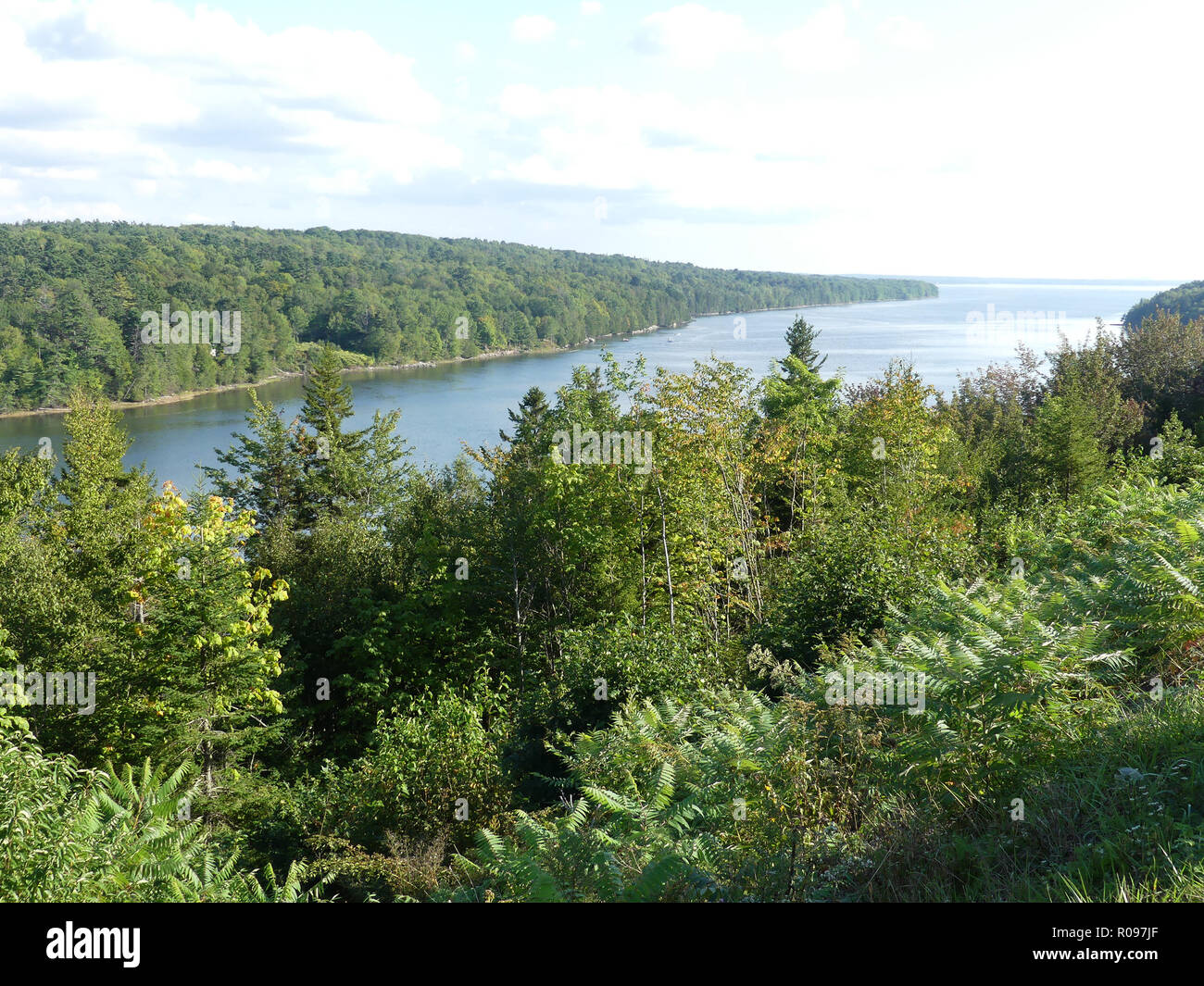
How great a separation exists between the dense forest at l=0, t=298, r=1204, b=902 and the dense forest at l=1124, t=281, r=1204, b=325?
259ft

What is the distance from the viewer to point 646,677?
39.5 feet

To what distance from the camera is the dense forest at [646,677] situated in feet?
16.9

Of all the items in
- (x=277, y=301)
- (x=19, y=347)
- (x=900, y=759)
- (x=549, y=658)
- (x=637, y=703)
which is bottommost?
(x=549, y=658)

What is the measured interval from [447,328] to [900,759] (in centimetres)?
13344

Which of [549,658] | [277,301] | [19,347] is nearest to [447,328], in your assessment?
[277,301]

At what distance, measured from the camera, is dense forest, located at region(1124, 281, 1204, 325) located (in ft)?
326

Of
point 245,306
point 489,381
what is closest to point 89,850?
point 489,381

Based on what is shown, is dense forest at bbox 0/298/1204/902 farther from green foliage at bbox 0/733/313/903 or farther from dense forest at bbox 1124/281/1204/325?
dense forest at bbox 1124/281/1204/325

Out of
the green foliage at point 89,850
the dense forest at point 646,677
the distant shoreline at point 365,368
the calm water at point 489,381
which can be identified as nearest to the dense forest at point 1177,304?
the calm water at point 489,381

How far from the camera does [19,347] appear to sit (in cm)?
9112

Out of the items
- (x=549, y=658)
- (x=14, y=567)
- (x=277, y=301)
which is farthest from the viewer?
(x=277, y=301)

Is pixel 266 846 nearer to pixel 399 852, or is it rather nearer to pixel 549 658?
pixel 399 852

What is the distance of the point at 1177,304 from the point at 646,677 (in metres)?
122
